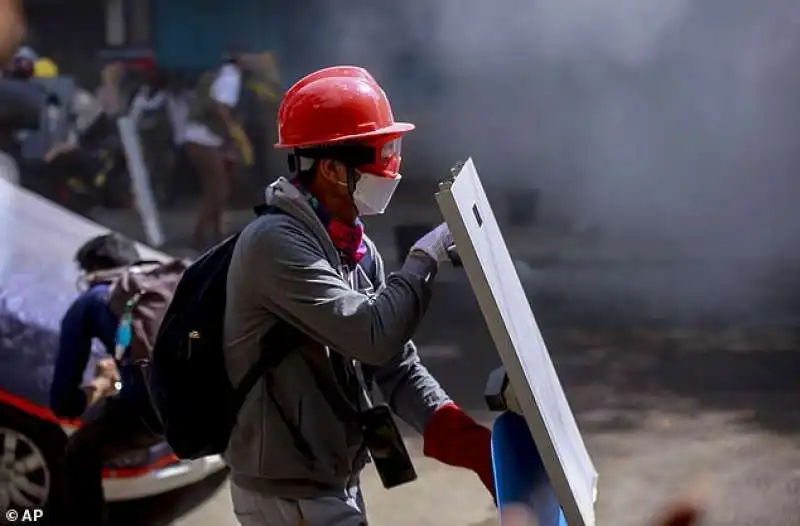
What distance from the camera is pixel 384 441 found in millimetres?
2262

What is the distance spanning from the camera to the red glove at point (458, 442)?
2115 millimetres

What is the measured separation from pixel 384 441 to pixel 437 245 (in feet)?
1.39

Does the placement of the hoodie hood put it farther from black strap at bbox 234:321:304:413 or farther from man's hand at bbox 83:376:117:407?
man's hand at bbox 83:376:117:407

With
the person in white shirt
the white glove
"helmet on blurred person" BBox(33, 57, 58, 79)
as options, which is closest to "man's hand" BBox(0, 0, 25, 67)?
the white glove

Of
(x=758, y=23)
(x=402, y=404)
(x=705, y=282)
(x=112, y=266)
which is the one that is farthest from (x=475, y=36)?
(x=402, y=404)

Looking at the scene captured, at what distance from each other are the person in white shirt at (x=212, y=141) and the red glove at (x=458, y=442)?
8255 mm

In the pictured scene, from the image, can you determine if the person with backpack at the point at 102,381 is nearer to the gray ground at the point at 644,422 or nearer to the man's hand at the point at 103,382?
the man's hand at the point at 103,382

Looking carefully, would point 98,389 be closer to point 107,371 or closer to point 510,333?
point 107,371

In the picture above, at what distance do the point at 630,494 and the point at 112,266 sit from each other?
2136 millimetres

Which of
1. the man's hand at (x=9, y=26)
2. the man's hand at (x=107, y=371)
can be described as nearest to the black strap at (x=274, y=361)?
the man's hand at (x=9, y=26)

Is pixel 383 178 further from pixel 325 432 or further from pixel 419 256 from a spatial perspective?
pixel 325 432

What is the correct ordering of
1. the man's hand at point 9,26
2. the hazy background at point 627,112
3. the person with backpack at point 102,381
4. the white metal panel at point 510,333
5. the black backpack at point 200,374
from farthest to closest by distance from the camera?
1. the hazy background at point 627,112
2. the person with backpack at point 102,381
3. the man's hand at point 9,26
4. the black backpack at point 200,374
5. the white metal panel at point 510,333

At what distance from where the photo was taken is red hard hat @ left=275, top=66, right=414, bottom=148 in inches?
83.7

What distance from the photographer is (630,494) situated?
4621mm
